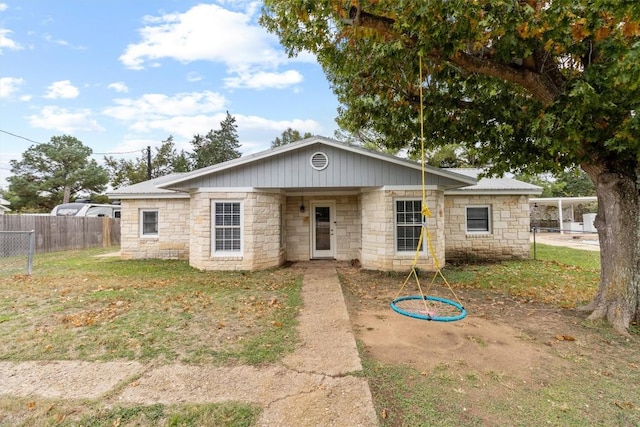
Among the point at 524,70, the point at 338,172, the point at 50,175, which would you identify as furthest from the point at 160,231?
the point at 50,175

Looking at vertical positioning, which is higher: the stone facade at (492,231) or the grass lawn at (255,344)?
the stone facade at (492,231)

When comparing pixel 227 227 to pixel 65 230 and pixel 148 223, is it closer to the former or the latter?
pixel 148 223

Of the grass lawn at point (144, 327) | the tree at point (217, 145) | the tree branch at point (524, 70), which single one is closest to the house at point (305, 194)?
the grass lawn at point (144, 327)

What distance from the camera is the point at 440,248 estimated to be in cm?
909

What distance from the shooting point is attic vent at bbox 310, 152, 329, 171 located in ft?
28.8

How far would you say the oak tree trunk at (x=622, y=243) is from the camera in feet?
14.9

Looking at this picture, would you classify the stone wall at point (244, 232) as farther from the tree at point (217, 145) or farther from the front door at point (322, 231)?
the tree at point (217, 145)

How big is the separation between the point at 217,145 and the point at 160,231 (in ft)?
79.7

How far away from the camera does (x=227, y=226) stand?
30.2 ft

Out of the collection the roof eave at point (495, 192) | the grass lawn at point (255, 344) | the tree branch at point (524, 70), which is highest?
the tree branch at point (524, 70)

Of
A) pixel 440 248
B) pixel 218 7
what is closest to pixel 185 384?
pixel 440 248

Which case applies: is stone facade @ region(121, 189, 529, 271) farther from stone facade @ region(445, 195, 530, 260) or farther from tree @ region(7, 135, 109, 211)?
tree @ region(7, 135, 109, 211)

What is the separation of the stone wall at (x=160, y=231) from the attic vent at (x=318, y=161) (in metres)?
5.70

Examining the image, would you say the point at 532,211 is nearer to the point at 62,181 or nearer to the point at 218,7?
the point at 218,7
